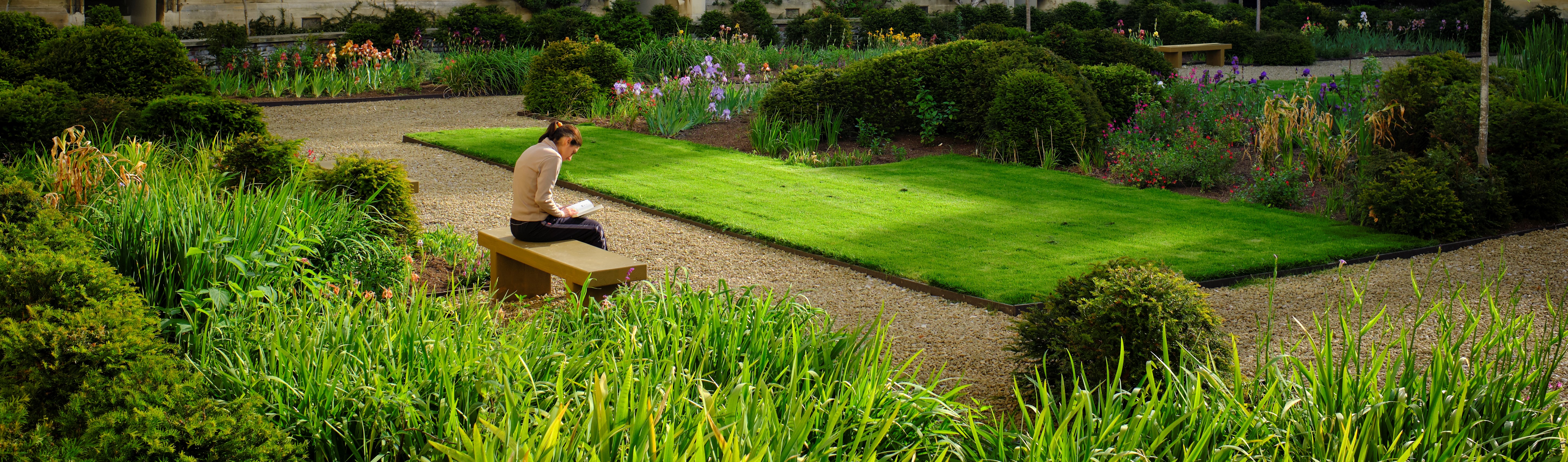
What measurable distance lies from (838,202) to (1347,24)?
18.7 m

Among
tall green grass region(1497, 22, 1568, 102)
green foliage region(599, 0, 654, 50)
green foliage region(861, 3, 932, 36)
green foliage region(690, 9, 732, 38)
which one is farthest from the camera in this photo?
green foliage region(861, 3, 932, 36)

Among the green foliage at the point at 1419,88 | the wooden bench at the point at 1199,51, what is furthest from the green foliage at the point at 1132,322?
the wooden bench at the point at 1199,51

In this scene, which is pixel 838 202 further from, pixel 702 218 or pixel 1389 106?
pixel 1389 106

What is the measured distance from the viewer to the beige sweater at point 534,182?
498cm

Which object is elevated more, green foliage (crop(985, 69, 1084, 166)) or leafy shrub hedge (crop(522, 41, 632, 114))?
leafy shrub hedge (crop(522, 41, 632, 114))

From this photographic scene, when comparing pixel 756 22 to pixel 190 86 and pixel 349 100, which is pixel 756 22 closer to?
pixel 349 100

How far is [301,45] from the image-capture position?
1538 centimetres

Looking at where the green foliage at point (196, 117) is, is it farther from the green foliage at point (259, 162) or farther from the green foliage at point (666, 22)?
the green foliage at point (666, 22)

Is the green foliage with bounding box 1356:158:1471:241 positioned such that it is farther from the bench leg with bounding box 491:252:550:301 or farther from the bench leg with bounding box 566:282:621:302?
the bench leg with bounding box 491:252:550:301

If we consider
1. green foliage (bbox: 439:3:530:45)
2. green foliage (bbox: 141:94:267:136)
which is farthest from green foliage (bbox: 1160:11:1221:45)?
green foliage (bbox: 141:94:267:136)

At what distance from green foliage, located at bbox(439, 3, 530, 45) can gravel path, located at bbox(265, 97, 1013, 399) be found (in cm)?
606

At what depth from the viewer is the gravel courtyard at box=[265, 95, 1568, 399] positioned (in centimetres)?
435

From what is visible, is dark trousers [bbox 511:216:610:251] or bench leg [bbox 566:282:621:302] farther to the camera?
dark trousers [bbox 511:216:610:251]

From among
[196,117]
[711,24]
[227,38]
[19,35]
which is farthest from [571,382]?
[711,24]
